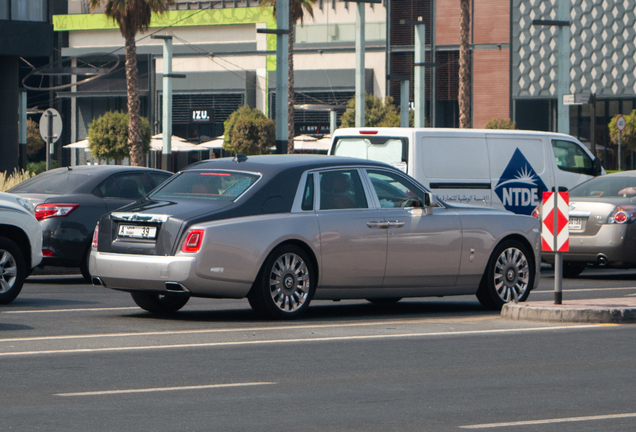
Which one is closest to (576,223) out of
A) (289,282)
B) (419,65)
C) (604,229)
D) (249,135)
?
(604,229)

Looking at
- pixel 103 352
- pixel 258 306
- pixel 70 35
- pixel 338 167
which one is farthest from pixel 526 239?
pixel 70 35

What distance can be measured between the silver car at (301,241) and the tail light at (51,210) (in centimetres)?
376

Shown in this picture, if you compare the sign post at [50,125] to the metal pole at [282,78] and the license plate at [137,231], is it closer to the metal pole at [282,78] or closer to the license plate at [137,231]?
the metal pole at [282,78]

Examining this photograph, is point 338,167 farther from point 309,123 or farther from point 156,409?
point 309,123

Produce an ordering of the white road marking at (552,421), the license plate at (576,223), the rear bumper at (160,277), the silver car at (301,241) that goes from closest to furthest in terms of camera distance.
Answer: the white road marking at (552,421) → the rear bumper at (160,277) → the silver car at (301,241) → the license plate at (576,223)

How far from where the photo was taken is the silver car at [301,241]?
1084 centimetres

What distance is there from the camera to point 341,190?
11852mm

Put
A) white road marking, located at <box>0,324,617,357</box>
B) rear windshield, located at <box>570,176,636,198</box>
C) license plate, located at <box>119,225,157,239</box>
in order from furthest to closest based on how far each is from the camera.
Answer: rear windshield, located at <box>570,176,636,198</box> < license plate, located at <box>119,225,157,239</box> < white road marking, located at <box>0,324,617,357</box>

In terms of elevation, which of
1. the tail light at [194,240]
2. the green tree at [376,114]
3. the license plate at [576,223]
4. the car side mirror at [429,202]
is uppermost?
the green tree at [376,114]

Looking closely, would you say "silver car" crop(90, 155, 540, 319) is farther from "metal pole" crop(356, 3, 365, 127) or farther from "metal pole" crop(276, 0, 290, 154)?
"metal pole" crop(356, 3, 365, 127)

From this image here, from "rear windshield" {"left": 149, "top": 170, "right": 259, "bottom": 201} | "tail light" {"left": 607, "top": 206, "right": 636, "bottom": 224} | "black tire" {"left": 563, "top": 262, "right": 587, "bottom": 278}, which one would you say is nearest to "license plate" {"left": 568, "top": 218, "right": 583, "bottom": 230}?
"tail light" {"left": 607, "top": 206, "right": 636, "bottom": 224}

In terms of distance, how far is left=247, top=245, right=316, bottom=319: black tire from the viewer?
36.4 ft

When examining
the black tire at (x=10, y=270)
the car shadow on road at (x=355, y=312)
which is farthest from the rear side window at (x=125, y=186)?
the car shadow on road at (x=355, y=312)

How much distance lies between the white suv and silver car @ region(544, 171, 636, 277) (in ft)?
24.4
